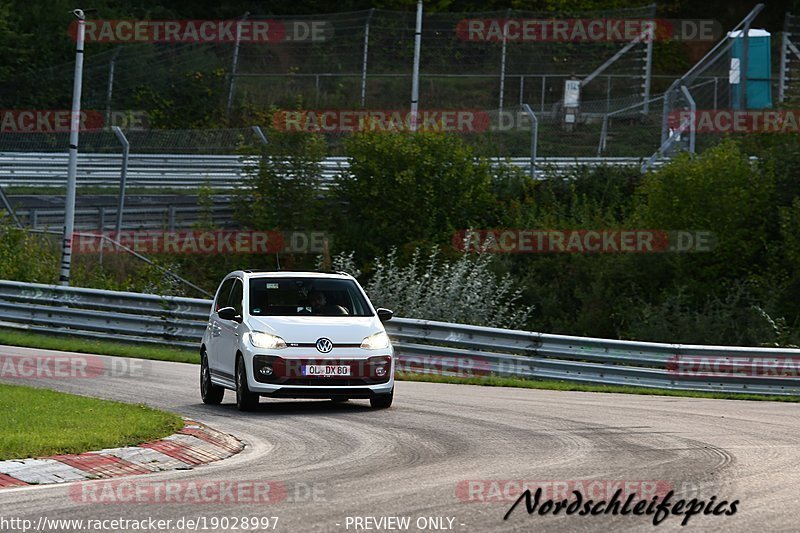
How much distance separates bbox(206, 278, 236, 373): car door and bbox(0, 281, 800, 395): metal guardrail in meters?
5.85

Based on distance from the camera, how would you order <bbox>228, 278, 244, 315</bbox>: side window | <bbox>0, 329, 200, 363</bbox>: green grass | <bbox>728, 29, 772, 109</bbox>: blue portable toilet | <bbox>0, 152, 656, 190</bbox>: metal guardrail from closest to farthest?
<bbox>228, 278, 244, 315</bbox>: side window
<bbox>0, 329, 200, 363</bbox>: green grass
<bbox>0, 152, 656, 190</bbox>: metal guardrail
<bbox>728, 29, 772, 109</bbox>: blue portable toilet

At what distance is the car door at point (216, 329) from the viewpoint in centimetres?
1672

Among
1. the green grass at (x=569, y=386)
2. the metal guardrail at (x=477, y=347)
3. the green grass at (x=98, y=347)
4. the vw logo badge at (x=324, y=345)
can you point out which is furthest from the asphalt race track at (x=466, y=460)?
the green grass at (x=98, y=347)

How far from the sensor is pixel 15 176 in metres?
41.4

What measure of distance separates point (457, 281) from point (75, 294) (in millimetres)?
7994

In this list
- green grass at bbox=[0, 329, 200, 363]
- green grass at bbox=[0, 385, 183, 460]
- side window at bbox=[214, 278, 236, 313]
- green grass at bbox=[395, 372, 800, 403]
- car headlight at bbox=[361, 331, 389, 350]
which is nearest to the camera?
green grass at bbox=[0, 385, 183, 460]

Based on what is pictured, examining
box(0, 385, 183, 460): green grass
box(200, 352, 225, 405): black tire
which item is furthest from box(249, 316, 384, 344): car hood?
box(0, 385, 183, 460): green grass

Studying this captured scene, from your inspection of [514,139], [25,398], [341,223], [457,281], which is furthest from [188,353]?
[514,139]

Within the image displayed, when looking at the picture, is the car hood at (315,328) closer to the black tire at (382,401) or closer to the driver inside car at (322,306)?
the driver inside car at (322,306)

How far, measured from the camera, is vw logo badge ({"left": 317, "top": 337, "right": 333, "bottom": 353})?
15.3 m

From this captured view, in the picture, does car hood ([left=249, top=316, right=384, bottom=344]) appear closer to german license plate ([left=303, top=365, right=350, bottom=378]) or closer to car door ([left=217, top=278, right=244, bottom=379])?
german license plate ([left=303, top=365, right=350, bottom=378])

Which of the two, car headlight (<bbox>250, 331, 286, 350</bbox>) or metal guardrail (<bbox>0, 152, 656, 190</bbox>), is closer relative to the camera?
car headlight (<bbox>250, 331, 286, 350</bbox>)

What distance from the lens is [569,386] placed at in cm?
2053

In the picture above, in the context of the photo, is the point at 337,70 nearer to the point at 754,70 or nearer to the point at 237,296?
the point at 754,70
